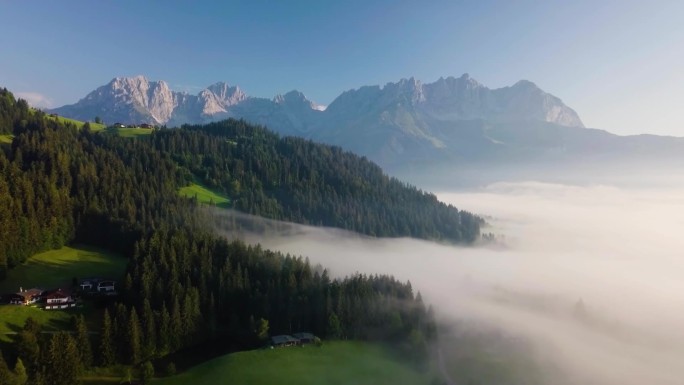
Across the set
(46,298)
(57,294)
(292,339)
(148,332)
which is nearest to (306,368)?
(292,339)

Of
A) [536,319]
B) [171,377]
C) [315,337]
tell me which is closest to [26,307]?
[171,377]

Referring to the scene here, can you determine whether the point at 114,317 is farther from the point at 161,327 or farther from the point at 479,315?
the point at 479,315

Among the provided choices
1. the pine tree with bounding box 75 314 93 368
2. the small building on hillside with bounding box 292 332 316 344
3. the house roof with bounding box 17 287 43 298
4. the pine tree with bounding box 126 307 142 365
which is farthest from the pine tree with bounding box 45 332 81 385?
the small building on hillside with bounding box 292 332 316 344

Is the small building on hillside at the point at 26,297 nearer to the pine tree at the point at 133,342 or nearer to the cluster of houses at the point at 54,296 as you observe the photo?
the cluster of houses at the point at 54,296

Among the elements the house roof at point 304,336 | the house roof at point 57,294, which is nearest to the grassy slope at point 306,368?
the house roof at point 304,336

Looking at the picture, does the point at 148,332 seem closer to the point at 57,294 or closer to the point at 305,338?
the point at 57,294

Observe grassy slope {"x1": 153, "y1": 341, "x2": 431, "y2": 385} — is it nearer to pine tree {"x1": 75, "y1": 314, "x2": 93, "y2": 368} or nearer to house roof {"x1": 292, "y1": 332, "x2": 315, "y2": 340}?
house roof {"x1": 292, "y1": 332, "x2": 315, "y2": 340}
